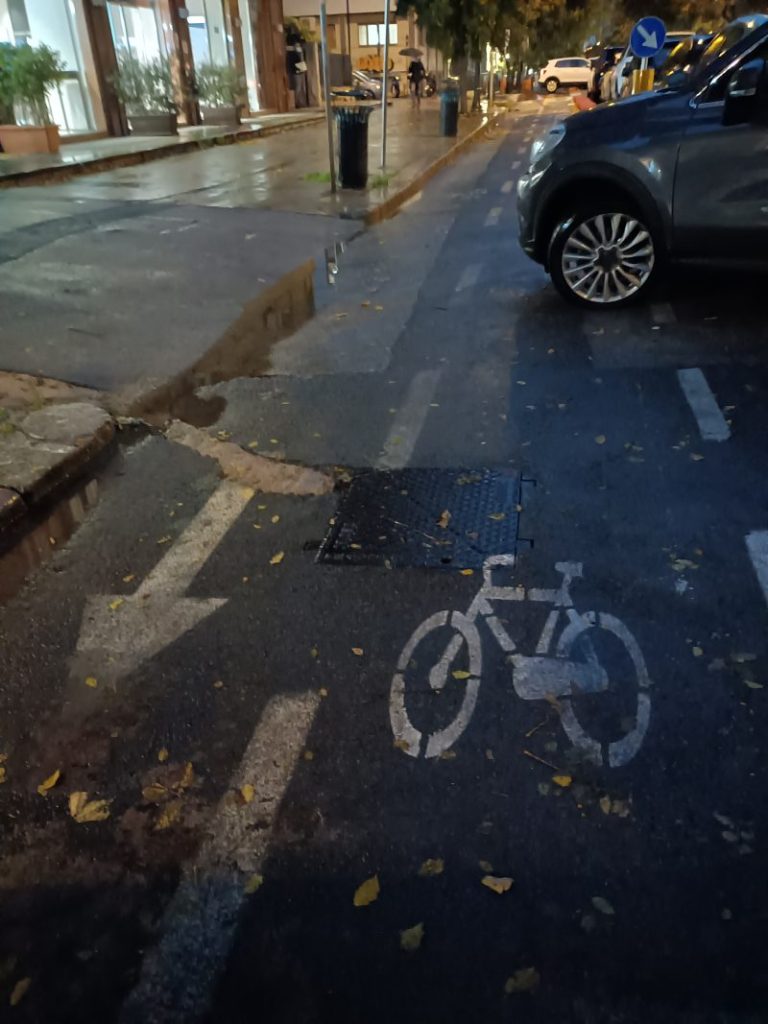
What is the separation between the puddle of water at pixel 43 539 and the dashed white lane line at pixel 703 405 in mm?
3563

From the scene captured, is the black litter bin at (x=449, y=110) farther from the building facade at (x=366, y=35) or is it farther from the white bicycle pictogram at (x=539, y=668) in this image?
the building facade at (x=366, y=35)

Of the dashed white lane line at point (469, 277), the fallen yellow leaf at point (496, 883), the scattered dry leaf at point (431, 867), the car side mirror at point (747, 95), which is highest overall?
the car side mirror at point (747, 95)

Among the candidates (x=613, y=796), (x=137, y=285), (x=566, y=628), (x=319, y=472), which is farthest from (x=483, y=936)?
(x=137, y=285)

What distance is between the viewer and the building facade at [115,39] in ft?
63.3

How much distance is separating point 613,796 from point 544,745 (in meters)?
0.28

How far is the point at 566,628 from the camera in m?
3.18

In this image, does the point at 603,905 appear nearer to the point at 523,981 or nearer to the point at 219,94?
the point at 523,981

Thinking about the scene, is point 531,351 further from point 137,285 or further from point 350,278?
point 137,285

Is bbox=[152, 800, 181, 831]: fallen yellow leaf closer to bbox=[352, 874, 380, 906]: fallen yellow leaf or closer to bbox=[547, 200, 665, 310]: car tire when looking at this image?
bbox=[352, 874, 380, 906]: fallen yellow leaf

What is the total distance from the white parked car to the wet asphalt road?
55.8 meters

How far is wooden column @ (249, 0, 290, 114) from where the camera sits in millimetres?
31609

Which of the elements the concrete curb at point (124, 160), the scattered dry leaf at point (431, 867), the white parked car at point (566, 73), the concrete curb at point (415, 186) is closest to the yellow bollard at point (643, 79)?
the concrete curb at point (415, 186)

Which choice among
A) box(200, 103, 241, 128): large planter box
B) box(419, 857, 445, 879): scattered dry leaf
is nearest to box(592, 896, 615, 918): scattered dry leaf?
box(419, 857, 445, 879): scattered dry leaf

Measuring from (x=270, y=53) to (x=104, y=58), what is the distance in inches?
572
